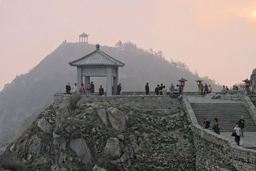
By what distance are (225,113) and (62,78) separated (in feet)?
374

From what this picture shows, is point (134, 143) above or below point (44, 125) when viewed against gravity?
below

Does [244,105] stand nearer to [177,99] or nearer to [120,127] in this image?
[177,99]

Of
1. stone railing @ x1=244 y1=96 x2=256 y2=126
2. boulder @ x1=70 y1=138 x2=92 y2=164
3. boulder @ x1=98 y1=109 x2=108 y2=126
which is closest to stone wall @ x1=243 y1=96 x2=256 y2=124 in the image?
stone railing @ x1=244 y1=96 x2=256 y2=126

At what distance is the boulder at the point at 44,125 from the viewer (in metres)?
23.8

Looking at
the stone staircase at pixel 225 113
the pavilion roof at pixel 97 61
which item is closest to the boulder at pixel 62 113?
the pavilion roof at pixel 97 61

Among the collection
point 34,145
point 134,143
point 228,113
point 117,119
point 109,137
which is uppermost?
point 228,113

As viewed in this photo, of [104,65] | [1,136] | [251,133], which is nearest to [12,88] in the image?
[1,136]

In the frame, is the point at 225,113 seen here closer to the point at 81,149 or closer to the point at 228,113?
the point at 228,113

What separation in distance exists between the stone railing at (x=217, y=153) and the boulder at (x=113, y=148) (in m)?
4.71

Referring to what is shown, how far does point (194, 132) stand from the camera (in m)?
19.9

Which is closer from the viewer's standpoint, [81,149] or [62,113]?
[81,149]

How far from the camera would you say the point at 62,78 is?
130750 millimetres

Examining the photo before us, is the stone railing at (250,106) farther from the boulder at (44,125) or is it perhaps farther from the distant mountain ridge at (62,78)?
the distant mountain ridge at (62,78)

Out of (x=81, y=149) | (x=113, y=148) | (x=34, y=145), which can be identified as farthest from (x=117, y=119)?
(x=34, y=145)
